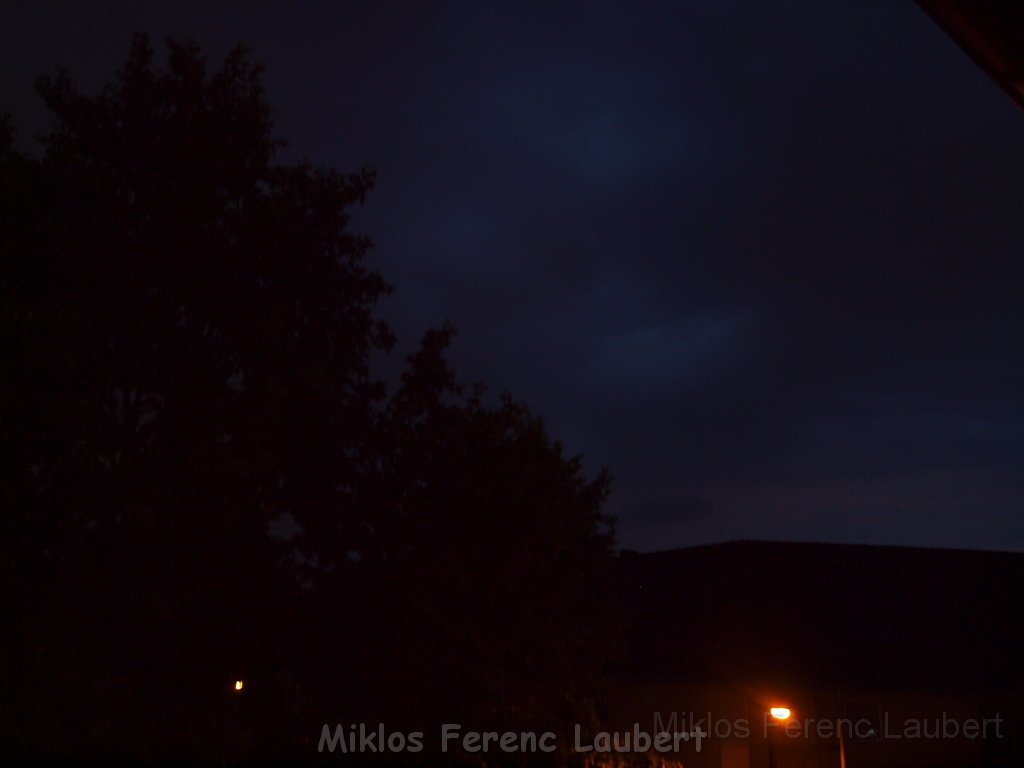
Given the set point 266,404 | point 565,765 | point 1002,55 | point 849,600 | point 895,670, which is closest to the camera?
point 1002,55

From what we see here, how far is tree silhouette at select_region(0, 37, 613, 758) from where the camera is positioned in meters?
13.5

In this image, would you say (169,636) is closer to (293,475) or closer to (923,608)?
(293,475)

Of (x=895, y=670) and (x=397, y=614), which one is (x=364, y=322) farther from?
(x=895, y=670)

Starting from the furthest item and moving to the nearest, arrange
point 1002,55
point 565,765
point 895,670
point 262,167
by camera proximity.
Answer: point 895,670
point 262,167
point 565,765
point 1002,55

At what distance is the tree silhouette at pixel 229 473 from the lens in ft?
44.2

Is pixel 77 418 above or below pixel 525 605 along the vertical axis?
above

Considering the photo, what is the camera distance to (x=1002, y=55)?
3717 millimetres

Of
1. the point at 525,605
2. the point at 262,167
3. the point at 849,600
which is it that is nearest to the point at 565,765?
the point at 525,605

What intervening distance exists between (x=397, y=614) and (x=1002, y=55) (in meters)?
12.5

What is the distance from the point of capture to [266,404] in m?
13.5

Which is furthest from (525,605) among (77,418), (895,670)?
(895,670)

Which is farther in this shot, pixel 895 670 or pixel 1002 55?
pixel 895 670

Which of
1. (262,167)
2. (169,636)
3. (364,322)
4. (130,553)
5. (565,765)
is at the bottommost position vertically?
(565,765)

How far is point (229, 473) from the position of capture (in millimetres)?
13078
